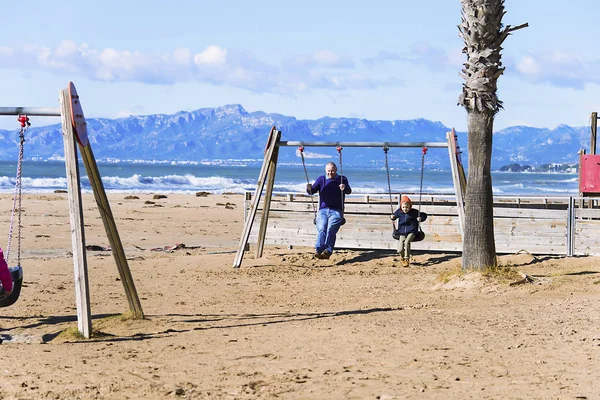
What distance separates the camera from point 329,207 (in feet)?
50.8

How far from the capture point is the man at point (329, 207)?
15.3 m

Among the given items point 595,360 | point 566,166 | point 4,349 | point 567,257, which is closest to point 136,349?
point 4,349

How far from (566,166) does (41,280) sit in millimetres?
162244

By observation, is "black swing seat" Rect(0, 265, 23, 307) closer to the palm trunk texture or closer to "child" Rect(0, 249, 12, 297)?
→ "child" Rect(0, 249, 12, 297)

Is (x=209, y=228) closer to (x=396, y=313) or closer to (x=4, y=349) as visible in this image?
(x=396, y=313)

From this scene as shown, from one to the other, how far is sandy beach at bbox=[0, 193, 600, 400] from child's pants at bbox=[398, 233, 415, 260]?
260 mm

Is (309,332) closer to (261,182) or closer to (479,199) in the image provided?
(479,199)

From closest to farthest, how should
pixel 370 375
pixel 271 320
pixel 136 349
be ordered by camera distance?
pixel 370 375 < pixel 136 349 < pixel 271 320

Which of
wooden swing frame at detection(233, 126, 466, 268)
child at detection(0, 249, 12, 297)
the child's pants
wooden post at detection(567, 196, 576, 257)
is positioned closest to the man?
wooden swing frame at detection(233, 126, 466, 268)

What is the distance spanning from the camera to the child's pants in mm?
14936

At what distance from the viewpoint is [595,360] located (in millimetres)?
7391

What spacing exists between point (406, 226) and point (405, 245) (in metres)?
Answer: 0.33

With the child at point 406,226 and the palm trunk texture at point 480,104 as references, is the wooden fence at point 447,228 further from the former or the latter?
the palm trunk texture at point 480,104

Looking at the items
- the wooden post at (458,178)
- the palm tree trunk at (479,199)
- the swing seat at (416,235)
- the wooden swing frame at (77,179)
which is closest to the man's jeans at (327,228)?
the swing seat at (416,235)
